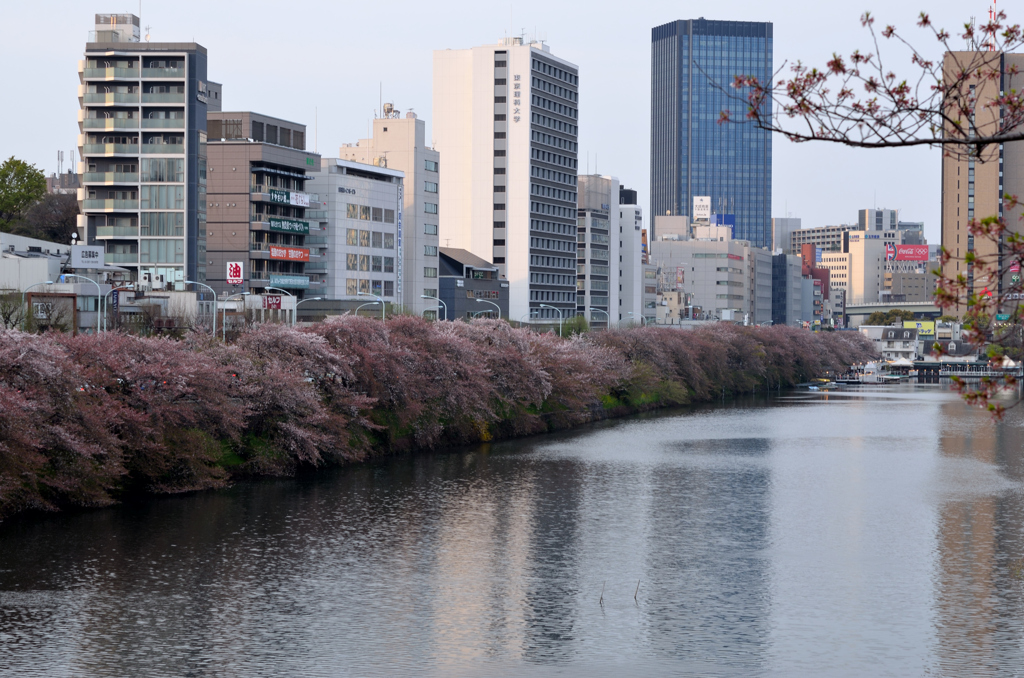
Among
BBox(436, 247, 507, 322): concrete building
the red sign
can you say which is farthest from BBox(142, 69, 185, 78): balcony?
BBox(436, 247, 507, 322): concrete building

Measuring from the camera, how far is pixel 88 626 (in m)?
28.6

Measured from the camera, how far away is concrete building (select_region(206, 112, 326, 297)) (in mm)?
113875

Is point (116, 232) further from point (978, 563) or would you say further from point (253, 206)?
point (978, 563)

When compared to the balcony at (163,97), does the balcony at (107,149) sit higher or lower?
lower

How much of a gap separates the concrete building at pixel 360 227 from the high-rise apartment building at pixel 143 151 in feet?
50.5

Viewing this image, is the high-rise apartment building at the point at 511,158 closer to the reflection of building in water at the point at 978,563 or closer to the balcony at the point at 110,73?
the balcony at the point at 110,73

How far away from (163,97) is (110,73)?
5.16 m

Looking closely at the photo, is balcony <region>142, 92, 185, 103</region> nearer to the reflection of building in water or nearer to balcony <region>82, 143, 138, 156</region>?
balcony <region>82, 143, 138, 156</region>

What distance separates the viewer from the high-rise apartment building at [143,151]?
4124 inches

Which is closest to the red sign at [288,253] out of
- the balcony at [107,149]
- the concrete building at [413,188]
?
the balcony at [107,149]

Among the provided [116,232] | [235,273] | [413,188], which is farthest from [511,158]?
[116,232]

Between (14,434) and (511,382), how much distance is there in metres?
39.2

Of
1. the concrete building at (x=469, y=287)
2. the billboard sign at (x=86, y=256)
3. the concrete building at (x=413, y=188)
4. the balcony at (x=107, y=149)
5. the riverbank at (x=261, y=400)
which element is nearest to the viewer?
the riverbank at (x=261, y=400)

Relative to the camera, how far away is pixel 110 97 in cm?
10462
